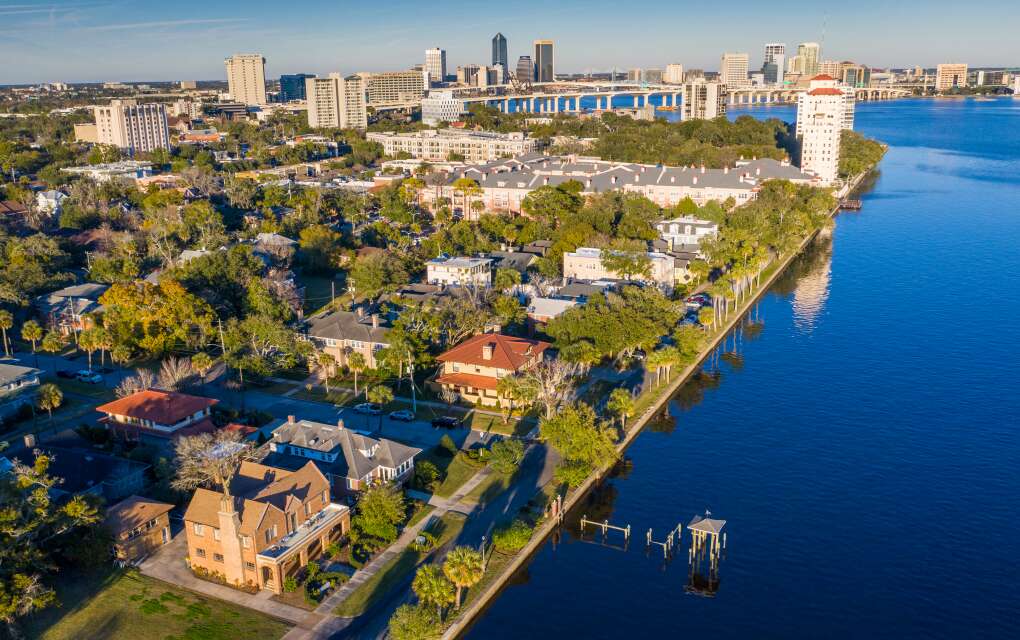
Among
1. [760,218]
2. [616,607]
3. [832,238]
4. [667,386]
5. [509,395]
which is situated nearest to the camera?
[616,607]

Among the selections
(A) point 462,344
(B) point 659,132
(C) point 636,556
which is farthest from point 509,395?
(B) point 659,132

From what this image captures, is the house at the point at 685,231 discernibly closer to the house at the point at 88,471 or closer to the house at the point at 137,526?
the house at the point at 88,471

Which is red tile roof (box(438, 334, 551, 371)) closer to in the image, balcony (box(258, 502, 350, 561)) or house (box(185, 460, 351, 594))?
balcony (box(258, 502, 350, 561))

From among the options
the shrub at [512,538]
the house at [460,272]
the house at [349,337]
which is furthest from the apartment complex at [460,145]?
the shrub at [512,538]

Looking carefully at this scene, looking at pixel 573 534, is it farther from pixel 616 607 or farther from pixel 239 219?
pixel 239 219

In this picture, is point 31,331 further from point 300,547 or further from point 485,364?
point 300,547

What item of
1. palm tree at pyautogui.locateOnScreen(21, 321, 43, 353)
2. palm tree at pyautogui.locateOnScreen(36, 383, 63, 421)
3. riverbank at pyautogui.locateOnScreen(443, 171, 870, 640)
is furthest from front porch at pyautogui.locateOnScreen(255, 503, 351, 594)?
palm tree at pyautogui.locateOnScreen(21, 321, 43, 353)
